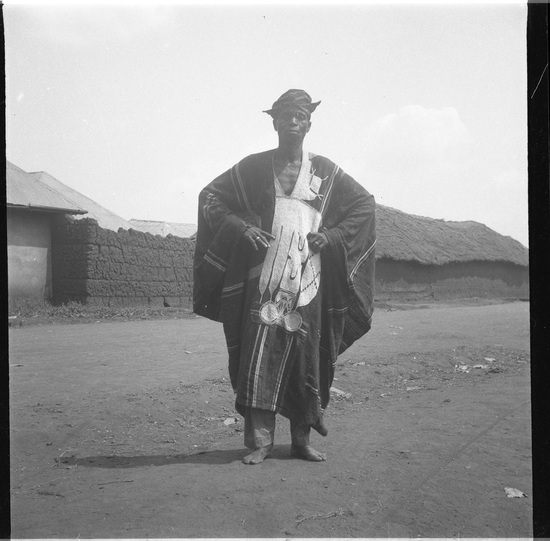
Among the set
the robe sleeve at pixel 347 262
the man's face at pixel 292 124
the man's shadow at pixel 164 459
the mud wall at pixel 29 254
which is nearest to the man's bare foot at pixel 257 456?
the man's shadow at pixel 164 459

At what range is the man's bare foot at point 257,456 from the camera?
3.38 m

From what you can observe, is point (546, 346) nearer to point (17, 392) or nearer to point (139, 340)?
point (17, 392)

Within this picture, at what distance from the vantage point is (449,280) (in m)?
21.0

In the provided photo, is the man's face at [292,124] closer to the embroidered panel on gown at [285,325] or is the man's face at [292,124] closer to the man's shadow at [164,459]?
the embroidered panel on gown at [285,325]

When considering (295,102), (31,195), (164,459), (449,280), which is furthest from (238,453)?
(449,280)

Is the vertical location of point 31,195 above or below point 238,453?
above

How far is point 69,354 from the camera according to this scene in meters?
7.11

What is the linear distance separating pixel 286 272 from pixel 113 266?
9542mm

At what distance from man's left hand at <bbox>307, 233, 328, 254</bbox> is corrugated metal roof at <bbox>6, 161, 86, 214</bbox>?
33.5 feet

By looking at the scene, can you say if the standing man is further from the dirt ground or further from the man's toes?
the dirt ground

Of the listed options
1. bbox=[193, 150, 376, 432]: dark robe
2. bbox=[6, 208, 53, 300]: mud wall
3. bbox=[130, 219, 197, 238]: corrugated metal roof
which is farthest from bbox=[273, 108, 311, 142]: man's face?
bbox=[130, 219, 197, 238]: corrugated metal roof

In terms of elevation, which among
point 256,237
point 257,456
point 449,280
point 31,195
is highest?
point 31,195

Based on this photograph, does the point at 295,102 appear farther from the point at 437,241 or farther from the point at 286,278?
the point at 437,241

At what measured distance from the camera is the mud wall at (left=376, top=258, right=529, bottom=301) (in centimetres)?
1862
